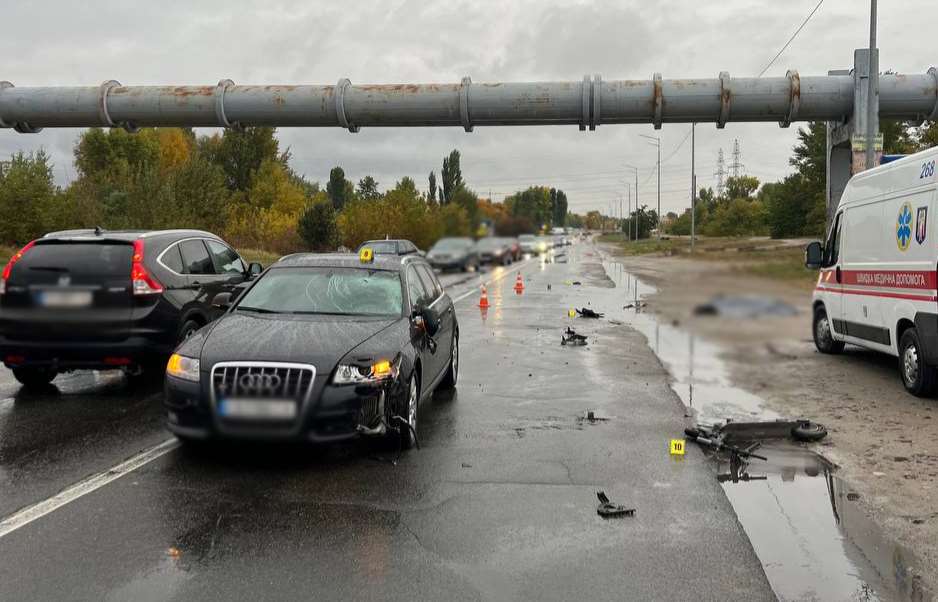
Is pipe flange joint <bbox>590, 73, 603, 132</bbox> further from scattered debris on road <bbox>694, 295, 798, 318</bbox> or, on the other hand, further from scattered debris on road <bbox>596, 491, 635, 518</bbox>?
scattered debris on road <bbox>694, 295, 798, 318</bbox>

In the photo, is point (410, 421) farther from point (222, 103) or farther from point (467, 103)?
point (222, 103)

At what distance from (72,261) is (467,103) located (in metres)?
12.9

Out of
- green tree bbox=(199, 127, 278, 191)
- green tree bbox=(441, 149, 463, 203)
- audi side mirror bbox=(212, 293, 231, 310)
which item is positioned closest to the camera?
audi side mirror bbox=(212, 293, 231, 310)

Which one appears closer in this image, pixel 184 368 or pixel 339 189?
pixel 184 368

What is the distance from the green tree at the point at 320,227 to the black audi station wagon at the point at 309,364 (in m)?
27.2

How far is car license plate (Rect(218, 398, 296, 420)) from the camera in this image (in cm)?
517

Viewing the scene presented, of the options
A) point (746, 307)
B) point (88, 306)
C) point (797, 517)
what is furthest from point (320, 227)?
point (746, 307)

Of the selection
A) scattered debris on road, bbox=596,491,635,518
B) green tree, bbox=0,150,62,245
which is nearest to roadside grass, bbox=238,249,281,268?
green tree, bbox=0,150,62,245

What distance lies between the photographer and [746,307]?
6.42 ft

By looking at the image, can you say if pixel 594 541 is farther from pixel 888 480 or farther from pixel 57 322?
pixel 57 322

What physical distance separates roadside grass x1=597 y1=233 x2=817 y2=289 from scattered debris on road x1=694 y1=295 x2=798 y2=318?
92 millimetres

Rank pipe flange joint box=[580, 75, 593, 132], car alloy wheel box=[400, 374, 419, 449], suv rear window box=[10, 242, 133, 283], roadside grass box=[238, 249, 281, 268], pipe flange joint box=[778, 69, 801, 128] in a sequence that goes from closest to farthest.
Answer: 1. car alloy wheel box=[400, 374, 419, 449]
2. suv rear window box=[10, 242, 133, 283]
3. pipe flange joint box=[778, 69, 801, 128]
4. pipe flange joint box=[580, 75, 593, 132]
5. roadside grass box=[238, 249, 281, 268]

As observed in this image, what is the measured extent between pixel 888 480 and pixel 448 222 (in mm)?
9741

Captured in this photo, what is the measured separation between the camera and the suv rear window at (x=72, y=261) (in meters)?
7.71
